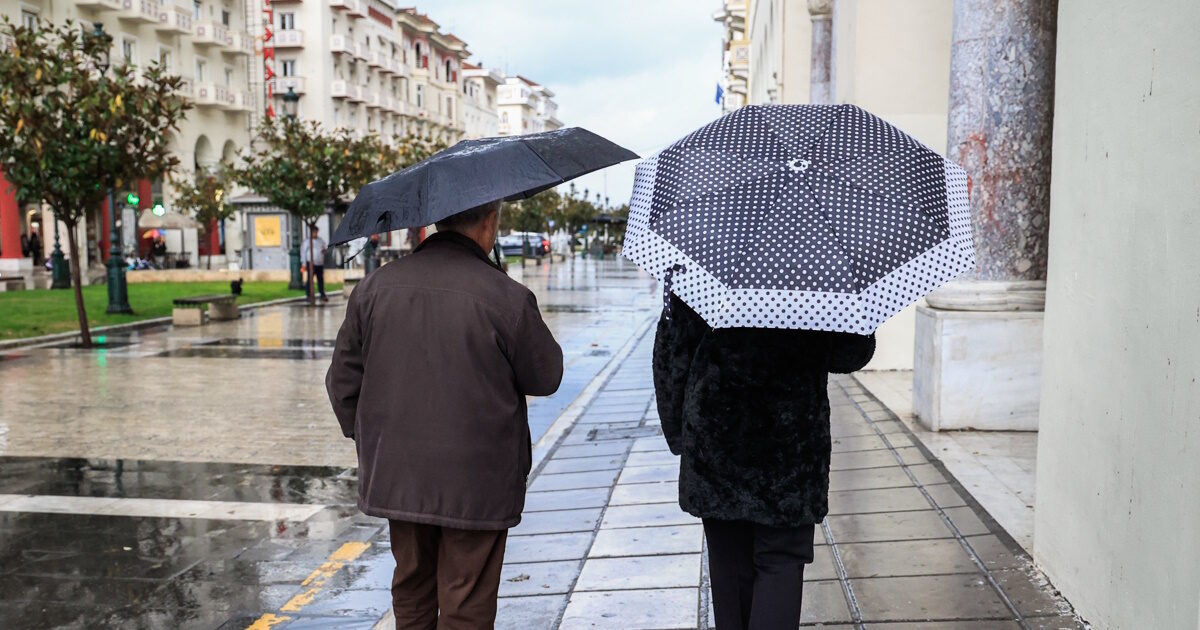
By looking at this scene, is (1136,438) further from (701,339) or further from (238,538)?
(238,538)

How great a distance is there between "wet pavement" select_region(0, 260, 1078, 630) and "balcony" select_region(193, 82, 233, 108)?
44.3 meters

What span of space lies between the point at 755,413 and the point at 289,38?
221 ft

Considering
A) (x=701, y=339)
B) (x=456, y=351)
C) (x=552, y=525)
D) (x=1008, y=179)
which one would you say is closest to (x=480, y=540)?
(x=456, y=351)

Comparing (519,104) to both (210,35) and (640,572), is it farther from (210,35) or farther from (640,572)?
(640,572)

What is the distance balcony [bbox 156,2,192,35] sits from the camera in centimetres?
4803

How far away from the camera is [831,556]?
4.68 metres

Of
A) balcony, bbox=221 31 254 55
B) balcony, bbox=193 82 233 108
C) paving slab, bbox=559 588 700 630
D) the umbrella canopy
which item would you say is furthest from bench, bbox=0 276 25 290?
balcony, bbox=221 31 254 55

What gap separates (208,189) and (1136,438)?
45937mm

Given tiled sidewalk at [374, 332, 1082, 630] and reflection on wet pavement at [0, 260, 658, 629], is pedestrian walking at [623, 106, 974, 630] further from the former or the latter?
reflection on wet pavement at [0, 260, 658, 629]

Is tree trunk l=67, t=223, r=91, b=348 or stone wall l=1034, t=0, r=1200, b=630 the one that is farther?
tree trunk l=67, t=223, r=91, b=348

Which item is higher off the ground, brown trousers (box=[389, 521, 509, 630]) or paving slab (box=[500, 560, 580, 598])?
brown trousers (box=[389, 521, 509, 630])

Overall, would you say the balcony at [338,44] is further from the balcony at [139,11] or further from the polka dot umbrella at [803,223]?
the polka dot umbrella at [803,223]

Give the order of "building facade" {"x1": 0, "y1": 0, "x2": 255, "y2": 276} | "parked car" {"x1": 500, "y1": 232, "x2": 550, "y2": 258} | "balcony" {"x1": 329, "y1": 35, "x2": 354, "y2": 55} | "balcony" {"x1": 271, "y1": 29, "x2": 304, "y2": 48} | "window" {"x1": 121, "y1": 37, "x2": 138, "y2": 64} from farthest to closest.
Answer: "balcony" {"x1": 329, "y1": 35, "x2": 354, "y2": 55} → "balcony" {"x1": 271, "y1": 29, "x2": 304, "y2": 48} → "parked car" {"x1": 500, "y1": 232, "x2": 550, "y2": 258} → "window" {"x1": 121, "y1": 37, "x2": 138, "y2": 64} → "building facade" {"x1": 0, "y1": 0, "x2": 255, "y2": 276}

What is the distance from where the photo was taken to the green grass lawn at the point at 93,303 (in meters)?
17.9
